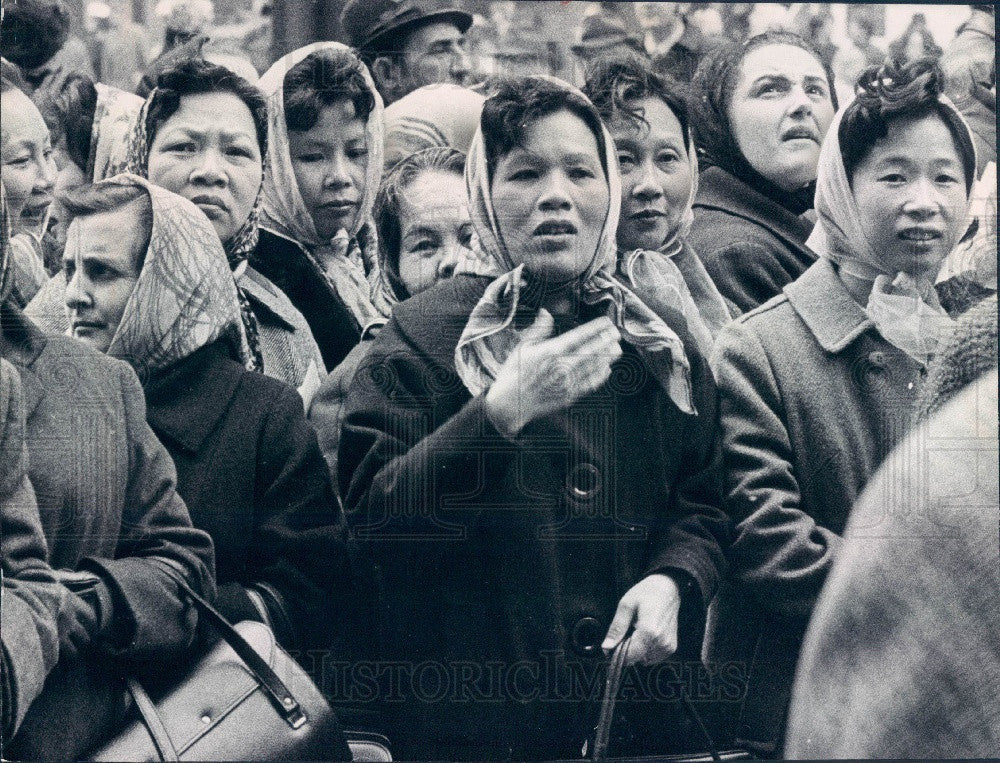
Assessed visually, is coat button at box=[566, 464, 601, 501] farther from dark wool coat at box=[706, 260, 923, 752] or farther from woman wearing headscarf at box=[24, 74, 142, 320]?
woman wearing headscarf at box=[24, 74, 142, 320]

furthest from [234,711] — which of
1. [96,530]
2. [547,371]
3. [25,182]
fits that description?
[25,182]

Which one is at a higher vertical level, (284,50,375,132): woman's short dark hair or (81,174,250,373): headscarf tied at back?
(284,50,375,132): woman's short dark hair

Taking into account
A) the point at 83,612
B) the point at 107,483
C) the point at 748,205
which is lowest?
the point at 83,612

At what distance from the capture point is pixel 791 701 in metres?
4.57

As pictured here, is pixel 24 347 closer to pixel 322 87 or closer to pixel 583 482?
pixel 322 87

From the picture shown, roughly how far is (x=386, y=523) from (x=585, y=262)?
1107 millimetres

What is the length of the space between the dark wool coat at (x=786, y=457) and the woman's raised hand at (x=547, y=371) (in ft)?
1.43

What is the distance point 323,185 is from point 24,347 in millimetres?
1136

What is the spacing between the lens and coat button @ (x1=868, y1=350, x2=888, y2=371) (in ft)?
15.3

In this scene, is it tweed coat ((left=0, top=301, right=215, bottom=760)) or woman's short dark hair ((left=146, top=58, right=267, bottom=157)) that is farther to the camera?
woman's short dark hair ((left=146, top=58, right=267, bottom=157))

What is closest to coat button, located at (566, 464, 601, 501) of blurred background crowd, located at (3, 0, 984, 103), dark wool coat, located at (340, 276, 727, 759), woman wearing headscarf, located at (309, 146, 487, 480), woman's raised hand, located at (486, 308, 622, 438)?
dark wool coat, located at (340, 276, 727, 759)

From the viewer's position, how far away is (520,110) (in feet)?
14.9

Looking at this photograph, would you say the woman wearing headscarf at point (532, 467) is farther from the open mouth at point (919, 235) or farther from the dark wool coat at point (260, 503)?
the open mouth at point (919, 235)

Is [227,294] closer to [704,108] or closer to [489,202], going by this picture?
[489,202]
